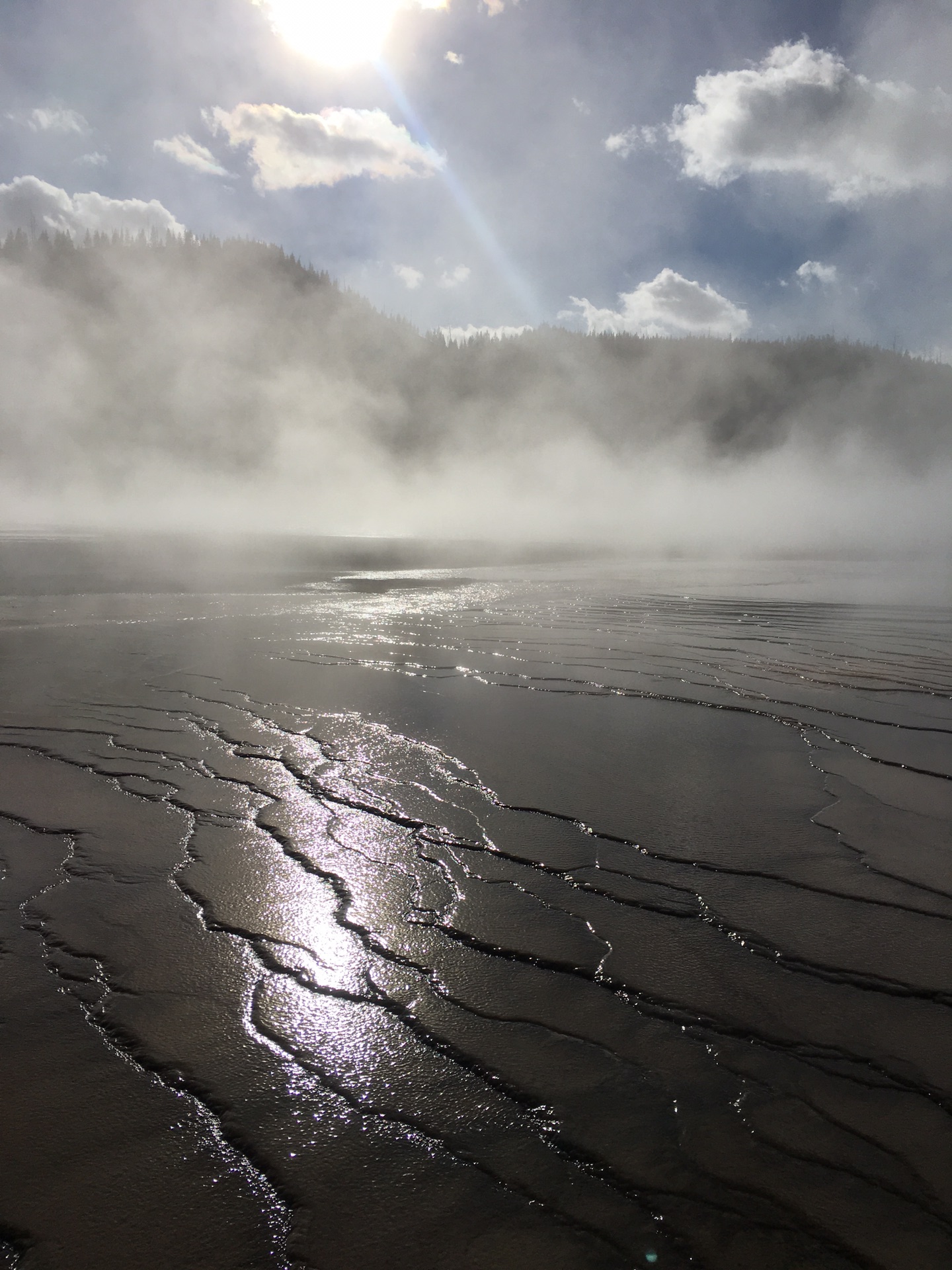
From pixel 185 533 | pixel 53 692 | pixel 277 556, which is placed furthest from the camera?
pixel 185 533

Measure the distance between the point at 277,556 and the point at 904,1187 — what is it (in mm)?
16595

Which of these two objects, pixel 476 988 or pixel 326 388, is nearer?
pixel 476 988

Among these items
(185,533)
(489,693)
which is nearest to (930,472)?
(185,533)

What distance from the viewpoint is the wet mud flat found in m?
1.18

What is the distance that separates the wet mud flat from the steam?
18987 millimetres

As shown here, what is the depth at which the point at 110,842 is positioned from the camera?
251cm

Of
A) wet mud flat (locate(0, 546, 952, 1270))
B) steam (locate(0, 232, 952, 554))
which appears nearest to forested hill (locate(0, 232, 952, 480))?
steam (locate(0, 232, 952, 554))

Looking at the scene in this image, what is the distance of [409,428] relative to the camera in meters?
84.7

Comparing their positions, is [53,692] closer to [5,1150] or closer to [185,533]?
[5,1150]

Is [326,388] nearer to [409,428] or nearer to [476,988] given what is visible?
[409,428]

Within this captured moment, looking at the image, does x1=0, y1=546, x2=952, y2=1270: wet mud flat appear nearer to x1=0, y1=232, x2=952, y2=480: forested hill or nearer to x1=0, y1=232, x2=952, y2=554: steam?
x1=0, y1=232, x2=952, y2=554: steam

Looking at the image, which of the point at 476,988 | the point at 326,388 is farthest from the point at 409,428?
the point at 476,988

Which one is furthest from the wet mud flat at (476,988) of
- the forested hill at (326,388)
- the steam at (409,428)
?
the forested hill at (326,388)

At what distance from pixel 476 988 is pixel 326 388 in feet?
302
